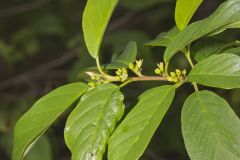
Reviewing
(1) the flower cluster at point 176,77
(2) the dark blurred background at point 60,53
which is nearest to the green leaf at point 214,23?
(1) the flower cluster at point 176,77

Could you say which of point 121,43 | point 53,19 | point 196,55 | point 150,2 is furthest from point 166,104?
point 53,19

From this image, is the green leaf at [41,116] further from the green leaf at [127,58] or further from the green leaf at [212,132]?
the green leaf at [212,132]

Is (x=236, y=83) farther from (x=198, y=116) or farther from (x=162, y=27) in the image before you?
(x=162, y=27)

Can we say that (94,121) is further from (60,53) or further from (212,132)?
(60,53)

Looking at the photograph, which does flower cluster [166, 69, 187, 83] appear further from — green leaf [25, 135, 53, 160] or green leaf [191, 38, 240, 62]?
green leaf [25, 135, 53, 160]

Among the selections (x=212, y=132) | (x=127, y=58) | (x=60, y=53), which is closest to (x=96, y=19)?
(x=127, y=58)

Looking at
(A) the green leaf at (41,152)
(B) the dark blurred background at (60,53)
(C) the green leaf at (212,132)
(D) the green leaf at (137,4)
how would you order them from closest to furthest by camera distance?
(C) the green leaf at (212,132) < (A) the green leaf at (41,152) < (B) the dark blurred background at (60,53) < (D) the green leaf at (137,4)
